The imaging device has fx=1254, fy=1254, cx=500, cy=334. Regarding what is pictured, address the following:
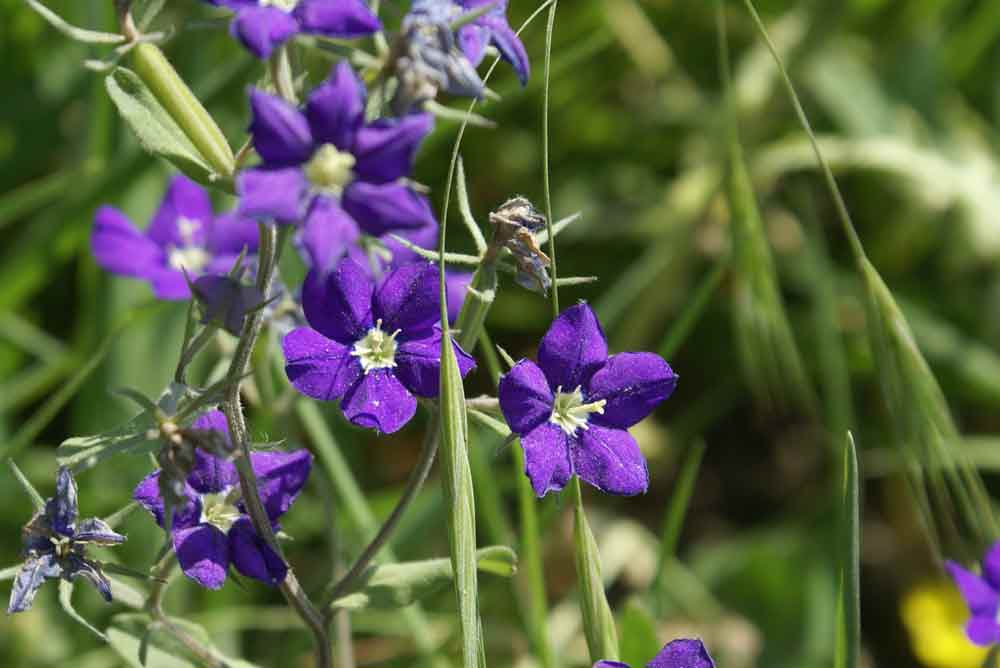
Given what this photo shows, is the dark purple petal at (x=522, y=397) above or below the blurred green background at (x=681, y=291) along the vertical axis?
above

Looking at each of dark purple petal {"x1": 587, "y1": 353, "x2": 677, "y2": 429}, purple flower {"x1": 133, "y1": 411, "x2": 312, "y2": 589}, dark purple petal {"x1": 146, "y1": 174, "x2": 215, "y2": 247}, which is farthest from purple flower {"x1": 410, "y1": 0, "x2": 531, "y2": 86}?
dark purple petal {"x1": 146, "y1": 174, "x2": 215, "y2": 247}

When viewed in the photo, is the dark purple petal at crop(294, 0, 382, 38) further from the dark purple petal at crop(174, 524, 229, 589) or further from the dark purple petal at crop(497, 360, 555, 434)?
the dark purple petal at crop(174, 524, 229, 589)

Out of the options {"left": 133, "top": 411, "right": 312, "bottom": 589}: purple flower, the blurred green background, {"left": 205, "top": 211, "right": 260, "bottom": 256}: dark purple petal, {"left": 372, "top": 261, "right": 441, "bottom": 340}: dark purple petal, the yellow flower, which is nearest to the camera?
{"left": 133, "top": 411, "right": 312, "bottom": 589}: purple flower

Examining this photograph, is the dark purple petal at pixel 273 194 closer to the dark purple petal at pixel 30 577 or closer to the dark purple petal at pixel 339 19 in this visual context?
the dark purple petal at pixel 339 19

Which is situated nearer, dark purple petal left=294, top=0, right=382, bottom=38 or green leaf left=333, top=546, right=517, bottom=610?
dark purple petal left=294, top=0, right=382, bottom=38

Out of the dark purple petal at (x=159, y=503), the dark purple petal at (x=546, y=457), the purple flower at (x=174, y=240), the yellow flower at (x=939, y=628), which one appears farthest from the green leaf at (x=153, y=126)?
the yellow flower at (x=939, y=628)

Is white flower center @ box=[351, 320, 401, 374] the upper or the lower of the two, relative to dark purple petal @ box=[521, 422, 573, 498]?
upper

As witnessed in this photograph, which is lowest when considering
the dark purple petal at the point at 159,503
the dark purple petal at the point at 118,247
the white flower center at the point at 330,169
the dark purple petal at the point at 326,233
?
the dark purple petal at the point at 118,247

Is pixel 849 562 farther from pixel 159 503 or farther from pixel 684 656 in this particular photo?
pixel 159 503
